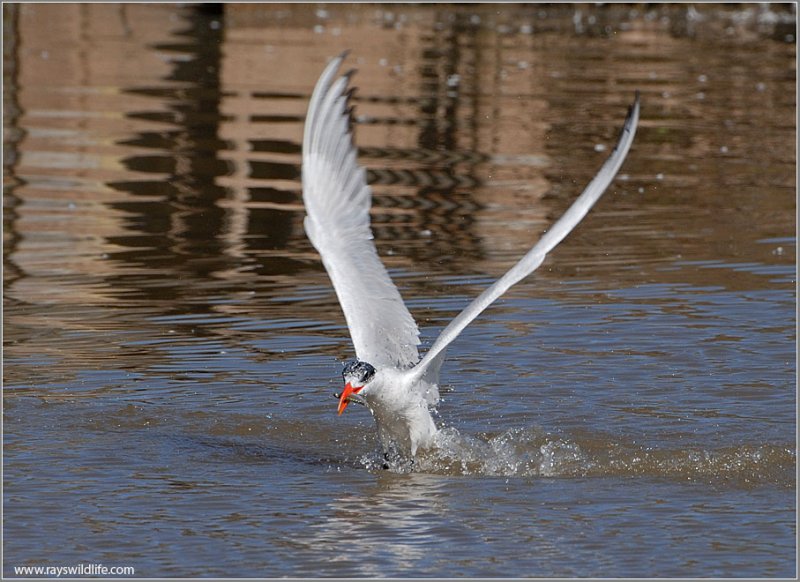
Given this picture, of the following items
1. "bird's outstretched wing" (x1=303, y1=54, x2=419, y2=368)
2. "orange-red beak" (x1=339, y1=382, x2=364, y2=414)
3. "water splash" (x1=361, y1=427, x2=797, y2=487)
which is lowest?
"water splash" (x1=361, y1=427, x2=797, y2=487)

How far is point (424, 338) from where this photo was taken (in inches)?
Answer: 391

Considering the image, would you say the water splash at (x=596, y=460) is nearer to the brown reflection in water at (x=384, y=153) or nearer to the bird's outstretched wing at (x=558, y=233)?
the bird's outstretched wing at (x=558, y=233)

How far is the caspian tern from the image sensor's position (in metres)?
7.57

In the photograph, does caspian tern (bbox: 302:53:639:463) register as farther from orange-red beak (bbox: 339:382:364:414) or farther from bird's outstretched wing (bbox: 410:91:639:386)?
bird's outstretched wing (bbox: 410:91:639:386)

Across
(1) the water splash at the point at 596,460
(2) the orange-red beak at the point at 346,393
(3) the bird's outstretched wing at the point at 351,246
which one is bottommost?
(1) the water splash at the point at 596,460

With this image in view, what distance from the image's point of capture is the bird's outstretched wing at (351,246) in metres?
7.83

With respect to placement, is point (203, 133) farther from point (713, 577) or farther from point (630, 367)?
point (713, 577)

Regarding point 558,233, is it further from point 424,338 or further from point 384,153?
point 384,153

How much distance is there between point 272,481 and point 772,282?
5.28 metres

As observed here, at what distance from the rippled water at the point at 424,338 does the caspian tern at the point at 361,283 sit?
250mm

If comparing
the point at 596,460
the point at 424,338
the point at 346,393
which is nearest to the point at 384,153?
the point at 424,338

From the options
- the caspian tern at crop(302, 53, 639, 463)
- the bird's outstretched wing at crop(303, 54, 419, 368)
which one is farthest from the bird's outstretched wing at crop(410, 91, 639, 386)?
the bird's outstretched wing at crop(303, 54, 419, 368)

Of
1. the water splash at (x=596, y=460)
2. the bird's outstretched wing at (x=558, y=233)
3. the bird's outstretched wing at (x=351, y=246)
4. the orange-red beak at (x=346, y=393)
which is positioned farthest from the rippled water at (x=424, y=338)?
the bird's outstretched wing at (x=558, y=233)

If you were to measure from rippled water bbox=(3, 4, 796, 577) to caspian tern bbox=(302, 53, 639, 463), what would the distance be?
9.8 inches
